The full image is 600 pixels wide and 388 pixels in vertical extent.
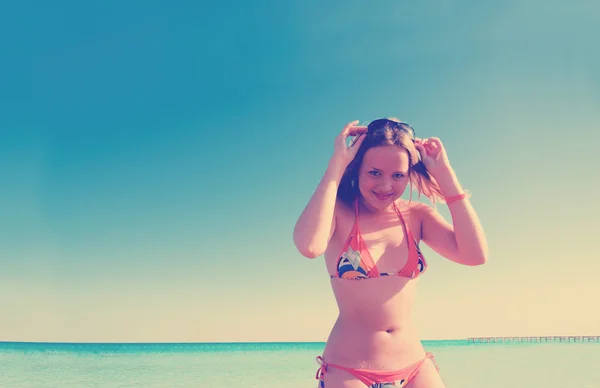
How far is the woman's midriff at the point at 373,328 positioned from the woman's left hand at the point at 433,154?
0.65m

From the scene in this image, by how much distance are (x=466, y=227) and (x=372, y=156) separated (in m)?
0.65

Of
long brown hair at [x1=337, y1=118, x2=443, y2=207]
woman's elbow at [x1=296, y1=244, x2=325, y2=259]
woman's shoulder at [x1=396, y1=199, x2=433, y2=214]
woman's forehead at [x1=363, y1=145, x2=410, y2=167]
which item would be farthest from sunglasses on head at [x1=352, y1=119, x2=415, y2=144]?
woman's elbow at [x1=296, y1=244, x2=325, y2=259]

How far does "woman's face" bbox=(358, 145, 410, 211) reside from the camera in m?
2.70

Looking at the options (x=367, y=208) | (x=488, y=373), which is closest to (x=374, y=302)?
(x=367, y=208)

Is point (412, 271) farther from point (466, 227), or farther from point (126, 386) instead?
point (126, 386)

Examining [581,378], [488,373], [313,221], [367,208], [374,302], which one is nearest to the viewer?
[313,221]

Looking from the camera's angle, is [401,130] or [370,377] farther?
[401,130]

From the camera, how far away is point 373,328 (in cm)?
269

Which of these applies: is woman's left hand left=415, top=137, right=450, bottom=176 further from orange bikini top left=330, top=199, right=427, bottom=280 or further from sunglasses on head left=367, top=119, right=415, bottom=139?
orange bikini top left=330, top=199, right=427, bottom=280

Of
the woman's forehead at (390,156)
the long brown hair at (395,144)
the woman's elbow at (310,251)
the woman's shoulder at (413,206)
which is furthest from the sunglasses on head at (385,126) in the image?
the woman's elbow at (310,251)

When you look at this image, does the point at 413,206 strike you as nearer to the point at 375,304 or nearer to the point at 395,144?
the point at 395,144

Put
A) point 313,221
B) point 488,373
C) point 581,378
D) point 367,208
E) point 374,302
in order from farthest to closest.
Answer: point 488,373 < point 581,378 < point 367,208 < point 374,302 < point 313,221

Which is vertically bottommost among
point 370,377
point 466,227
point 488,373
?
point 488,373

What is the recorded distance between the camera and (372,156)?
2736 mm
